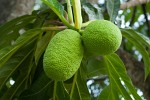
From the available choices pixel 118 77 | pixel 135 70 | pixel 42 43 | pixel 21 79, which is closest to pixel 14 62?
pixel 21 79

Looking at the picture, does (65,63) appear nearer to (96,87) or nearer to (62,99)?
(62,99)

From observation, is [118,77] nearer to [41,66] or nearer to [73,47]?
[41,66]

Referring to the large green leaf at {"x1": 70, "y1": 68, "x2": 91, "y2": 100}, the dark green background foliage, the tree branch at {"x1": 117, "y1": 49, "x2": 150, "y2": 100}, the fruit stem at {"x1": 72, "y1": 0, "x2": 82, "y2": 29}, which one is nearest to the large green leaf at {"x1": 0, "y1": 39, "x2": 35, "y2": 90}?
the dark green background foliage

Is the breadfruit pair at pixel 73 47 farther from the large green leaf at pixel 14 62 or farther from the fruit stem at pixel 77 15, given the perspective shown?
the large green leaf at pixel 14 62

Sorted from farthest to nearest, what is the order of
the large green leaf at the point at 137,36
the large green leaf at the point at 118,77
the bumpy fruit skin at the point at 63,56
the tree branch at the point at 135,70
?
the tree branch at the point at 135,70 < the large green leaf at the point at 118,77 < the large green leaf at the point at 137,36 < the bumpy fruit skin at the point at 63,56

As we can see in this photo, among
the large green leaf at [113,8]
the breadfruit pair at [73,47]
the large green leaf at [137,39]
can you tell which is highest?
the breadfruit pair at [73,47]

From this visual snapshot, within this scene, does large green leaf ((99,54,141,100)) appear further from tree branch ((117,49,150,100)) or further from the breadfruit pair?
tree branch ((117,49,150,100))

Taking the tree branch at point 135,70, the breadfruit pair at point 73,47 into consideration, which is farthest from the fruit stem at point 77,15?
the tree branch at point 135,70

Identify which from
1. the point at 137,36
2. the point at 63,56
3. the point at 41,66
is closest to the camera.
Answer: the point at 63,56
